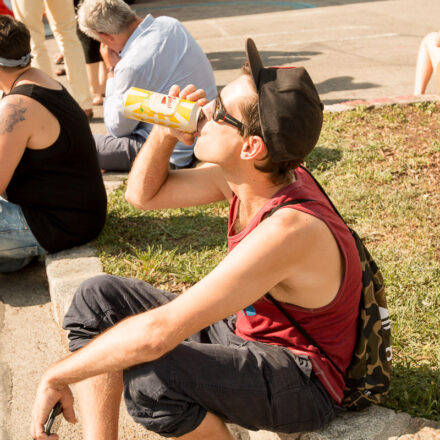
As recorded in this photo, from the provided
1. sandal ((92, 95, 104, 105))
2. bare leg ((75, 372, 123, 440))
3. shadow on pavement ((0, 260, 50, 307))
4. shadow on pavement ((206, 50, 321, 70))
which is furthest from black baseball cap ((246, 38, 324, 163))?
shadow on pavement ((206, 50, 321, 70))

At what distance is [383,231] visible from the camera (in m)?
3.58

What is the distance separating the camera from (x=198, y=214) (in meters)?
4.00

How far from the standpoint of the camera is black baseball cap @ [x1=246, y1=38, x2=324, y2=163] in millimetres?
1896

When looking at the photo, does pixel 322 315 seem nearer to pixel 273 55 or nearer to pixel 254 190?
pixel 254 190

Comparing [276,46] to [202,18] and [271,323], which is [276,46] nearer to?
[202,18]

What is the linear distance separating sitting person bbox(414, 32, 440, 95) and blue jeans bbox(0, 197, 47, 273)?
3.53 m

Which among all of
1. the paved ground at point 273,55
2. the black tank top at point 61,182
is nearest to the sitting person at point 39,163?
the black tank top at point 61,182

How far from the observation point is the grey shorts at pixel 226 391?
1.92m

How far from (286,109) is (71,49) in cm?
449

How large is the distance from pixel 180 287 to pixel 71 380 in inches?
50.8

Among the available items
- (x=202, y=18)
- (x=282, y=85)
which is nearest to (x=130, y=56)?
(x=282, y=85)

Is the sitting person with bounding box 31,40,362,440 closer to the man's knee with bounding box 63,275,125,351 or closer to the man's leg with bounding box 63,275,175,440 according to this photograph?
the man's leg with bounding box 63,275,175,440

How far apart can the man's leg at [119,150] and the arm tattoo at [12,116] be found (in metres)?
1.38

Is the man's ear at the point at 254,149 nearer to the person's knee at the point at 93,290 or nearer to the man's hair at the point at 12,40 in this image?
the person's knee at the point at 93,290
